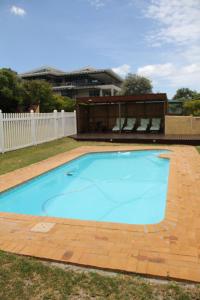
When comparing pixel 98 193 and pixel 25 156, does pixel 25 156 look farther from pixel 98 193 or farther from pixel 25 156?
pixel 98 193

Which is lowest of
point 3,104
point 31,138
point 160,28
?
point 31,138

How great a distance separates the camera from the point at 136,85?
1556 inches

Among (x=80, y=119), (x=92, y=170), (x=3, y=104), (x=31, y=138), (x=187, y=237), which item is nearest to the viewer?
(x=187, y=237)

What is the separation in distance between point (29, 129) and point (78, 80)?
38.3m

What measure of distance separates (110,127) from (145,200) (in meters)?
12.8

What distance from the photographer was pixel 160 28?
1266 cm

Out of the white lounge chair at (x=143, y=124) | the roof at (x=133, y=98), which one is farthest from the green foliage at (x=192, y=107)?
the roof at (x=133, y=98)

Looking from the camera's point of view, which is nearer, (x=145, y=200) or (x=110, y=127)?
(x=145, y=200)

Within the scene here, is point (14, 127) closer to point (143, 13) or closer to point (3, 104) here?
point (143, 13)

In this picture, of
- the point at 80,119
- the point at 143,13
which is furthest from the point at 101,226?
the point at 80,119

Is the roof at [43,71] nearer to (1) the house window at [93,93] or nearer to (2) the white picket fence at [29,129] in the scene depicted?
(1) the house window at [93,93]

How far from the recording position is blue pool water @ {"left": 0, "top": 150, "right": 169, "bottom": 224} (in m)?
5.09

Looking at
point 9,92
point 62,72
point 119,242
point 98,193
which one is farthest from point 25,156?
point 62,72

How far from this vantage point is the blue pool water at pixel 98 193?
5090mm
